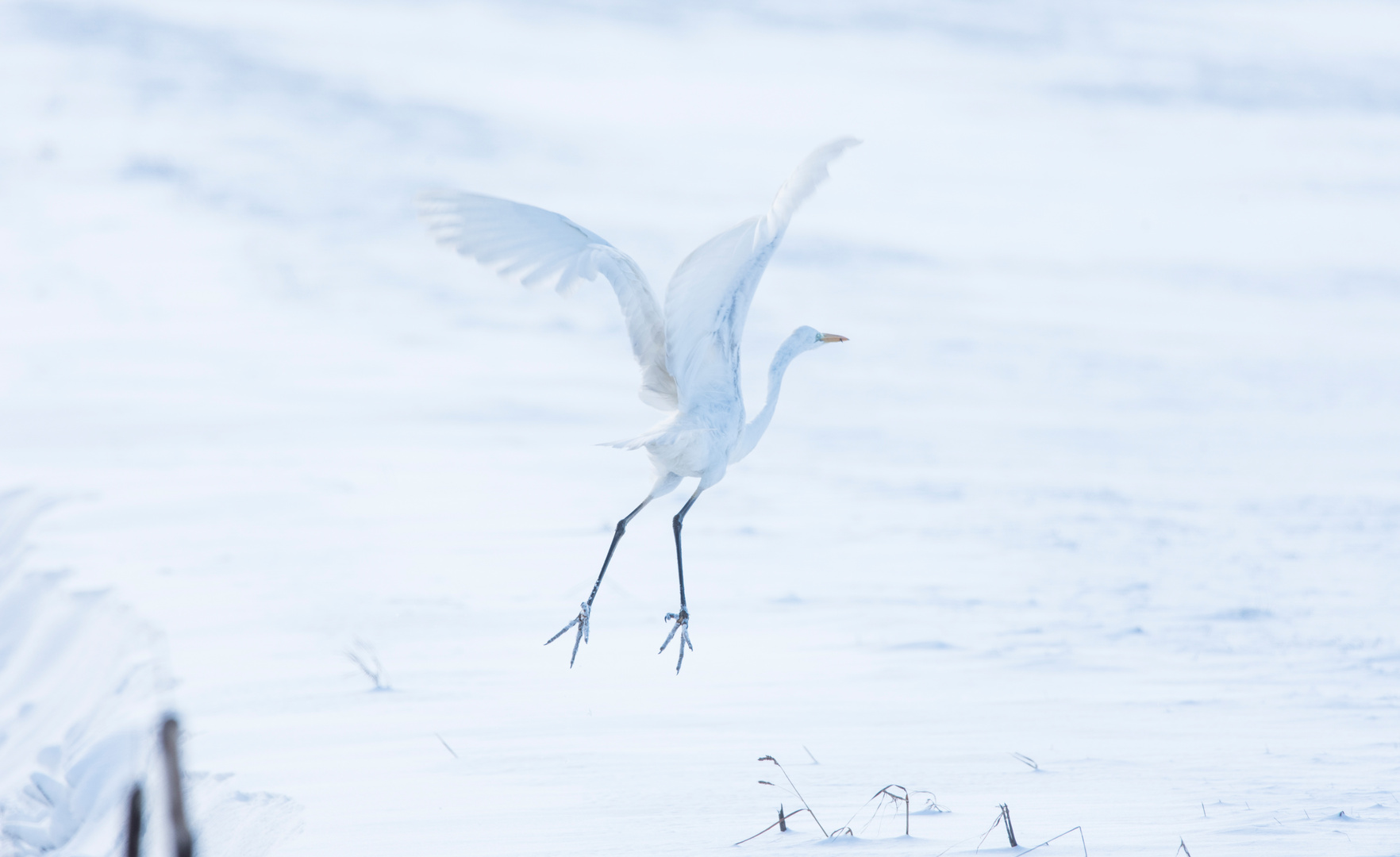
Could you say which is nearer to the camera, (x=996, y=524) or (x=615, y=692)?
(x=615, y=692)

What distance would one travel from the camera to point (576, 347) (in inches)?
698

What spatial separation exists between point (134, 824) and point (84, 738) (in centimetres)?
426

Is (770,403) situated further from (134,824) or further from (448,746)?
(134,824)

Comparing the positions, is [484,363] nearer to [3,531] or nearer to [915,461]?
[915,461]

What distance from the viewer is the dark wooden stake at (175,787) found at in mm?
821

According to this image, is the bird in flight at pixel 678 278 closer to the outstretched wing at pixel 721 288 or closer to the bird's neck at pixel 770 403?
the outstretched wing at pixel 721 288

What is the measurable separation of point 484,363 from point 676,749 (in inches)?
512

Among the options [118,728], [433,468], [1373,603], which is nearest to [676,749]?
[118,728]

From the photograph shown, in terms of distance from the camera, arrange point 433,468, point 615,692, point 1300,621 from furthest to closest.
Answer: point 433,468 < point 1300,621 < point 615,692

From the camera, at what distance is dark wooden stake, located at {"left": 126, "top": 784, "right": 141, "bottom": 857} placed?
2.92 feet

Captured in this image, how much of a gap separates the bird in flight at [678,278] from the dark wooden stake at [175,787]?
3052mm

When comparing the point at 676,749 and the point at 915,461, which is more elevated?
the point at 676,749

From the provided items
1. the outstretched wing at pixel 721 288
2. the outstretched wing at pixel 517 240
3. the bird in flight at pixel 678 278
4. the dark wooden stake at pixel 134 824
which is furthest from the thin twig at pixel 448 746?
the dark wooden stake at pixel 134 824

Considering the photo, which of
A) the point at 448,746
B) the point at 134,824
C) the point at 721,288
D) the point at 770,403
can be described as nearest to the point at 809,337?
the point at 770,403
